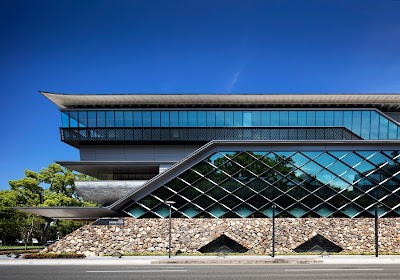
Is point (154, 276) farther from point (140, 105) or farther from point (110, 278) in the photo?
point (140, 105)

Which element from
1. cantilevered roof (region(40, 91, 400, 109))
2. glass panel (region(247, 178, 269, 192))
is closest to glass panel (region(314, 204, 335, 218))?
glass panel (region(247, 178, 269, 192))

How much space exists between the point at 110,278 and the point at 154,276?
194 cm

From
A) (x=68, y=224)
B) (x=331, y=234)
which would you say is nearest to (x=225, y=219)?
(x=331, y=234)

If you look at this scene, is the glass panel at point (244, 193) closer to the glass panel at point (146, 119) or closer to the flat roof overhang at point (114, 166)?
the flat roof overhang at point (114, 166)

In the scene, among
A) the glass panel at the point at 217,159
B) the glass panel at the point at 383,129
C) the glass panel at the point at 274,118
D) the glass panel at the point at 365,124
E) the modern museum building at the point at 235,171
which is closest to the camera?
the modern museum building at the point at 235,171

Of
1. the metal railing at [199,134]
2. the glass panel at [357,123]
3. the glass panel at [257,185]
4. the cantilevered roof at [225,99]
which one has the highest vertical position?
the cantilevered roof at [225,99]

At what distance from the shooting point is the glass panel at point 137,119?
37125 millimetres

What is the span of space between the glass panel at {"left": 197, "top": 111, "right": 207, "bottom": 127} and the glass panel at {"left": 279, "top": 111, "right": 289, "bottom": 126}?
7.37 metres

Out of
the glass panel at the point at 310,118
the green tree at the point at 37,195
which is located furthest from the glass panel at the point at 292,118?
the green tree at the point at 37,195

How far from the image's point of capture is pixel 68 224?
62.3 metres

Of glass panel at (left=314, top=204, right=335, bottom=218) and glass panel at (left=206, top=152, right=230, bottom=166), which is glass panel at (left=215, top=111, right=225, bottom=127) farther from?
glass panel at (left=314, top=204, right=335, bottom=218)

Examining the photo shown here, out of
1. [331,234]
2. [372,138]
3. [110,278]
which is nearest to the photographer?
[110,278]

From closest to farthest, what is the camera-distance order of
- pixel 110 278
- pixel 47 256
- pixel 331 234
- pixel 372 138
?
pixel 110 278 < pixel 47 256 < pixel 331 234 < pixel 372 138

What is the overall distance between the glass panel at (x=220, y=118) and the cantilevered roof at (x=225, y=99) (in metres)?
1.59
